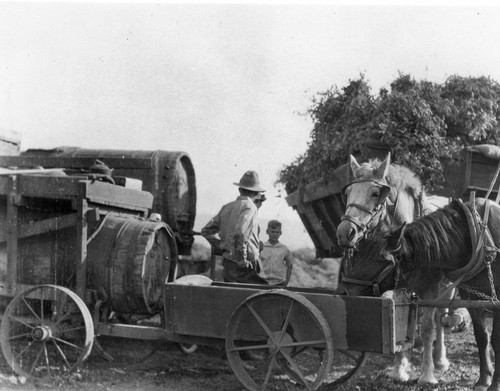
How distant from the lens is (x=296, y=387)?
17.4ft

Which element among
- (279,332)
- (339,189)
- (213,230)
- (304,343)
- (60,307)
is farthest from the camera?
(339,189)

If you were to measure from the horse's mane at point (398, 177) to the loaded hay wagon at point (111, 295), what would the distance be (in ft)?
3.69

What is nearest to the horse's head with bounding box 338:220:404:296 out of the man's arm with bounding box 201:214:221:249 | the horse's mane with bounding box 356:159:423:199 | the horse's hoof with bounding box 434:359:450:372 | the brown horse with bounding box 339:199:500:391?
the brown horse with bounding box 339:199:500:391

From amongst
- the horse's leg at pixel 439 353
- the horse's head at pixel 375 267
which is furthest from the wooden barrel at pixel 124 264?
the horse's leg at pixel 439 353

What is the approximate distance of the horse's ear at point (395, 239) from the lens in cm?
479

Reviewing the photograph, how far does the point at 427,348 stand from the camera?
19.8ft

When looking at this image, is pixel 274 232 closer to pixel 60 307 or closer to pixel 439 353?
pixel 439 353

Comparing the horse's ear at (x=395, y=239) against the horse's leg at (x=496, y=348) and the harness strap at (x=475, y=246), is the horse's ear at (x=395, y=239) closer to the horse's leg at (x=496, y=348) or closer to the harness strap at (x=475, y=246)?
the harness strap at (x=475, y=246)

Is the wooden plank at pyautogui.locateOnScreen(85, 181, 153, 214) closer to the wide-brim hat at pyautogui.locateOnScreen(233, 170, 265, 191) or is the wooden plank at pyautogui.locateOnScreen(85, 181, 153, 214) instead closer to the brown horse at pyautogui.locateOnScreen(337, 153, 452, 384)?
the wide-brim hat at pyautogui.locateOnScreen(233, 170, 265, 191)

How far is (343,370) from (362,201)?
2.36 metres

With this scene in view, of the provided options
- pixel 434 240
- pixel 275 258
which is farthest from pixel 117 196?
pixel 434 240

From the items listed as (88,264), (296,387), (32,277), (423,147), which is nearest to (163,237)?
(88,264)

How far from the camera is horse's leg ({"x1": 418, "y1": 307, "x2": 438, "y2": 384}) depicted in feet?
19.2

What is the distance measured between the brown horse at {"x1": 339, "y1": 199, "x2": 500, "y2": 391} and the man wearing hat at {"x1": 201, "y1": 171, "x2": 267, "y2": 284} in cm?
166
